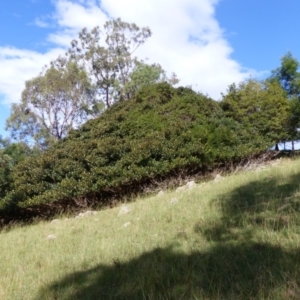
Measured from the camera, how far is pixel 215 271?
381 centimetres

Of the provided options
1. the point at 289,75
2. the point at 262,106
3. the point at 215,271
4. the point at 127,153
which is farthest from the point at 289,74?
the point at 215,271

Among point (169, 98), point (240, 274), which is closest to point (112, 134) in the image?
point (169, 98)

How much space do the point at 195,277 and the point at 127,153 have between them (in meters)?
8.53

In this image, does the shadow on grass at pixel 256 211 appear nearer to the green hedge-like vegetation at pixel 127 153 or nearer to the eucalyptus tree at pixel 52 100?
the green hedge-like vegetation at pixel 127 153

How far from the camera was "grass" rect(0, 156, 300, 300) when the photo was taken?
355cm

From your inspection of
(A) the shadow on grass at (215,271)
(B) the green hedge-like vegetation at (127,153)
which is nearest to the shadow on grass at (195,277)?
(A) the shadow on grass at (215,271)

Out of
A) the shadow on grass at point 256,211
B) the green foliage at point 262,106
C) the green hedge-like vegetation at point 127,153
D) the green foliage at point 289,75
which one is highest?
the green foliage at point 289,75

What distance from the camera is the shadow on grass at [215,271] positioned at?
11.0ft

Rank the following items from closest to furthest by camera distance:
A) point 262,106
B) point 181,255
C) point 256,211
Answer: point 181,255, point 256,211, point 262,106

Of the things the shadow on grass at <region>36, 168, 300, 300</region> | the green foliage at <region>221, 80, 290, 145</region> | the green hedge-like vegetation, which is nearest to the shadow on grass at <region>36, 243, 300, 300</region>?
the shadow on grass at <region>36, 168, 300, 300</region>

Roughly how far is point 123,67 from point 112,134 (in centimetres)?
2267

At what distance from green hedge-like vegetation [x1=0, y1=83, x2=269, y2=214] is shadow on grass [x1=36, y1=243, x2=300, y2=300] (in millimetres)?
7205

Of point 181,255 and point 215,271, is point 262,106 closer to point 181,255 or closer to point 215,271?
point 181,255

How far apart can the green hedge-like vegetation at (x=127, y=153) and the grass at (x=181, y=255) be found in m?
4.63
